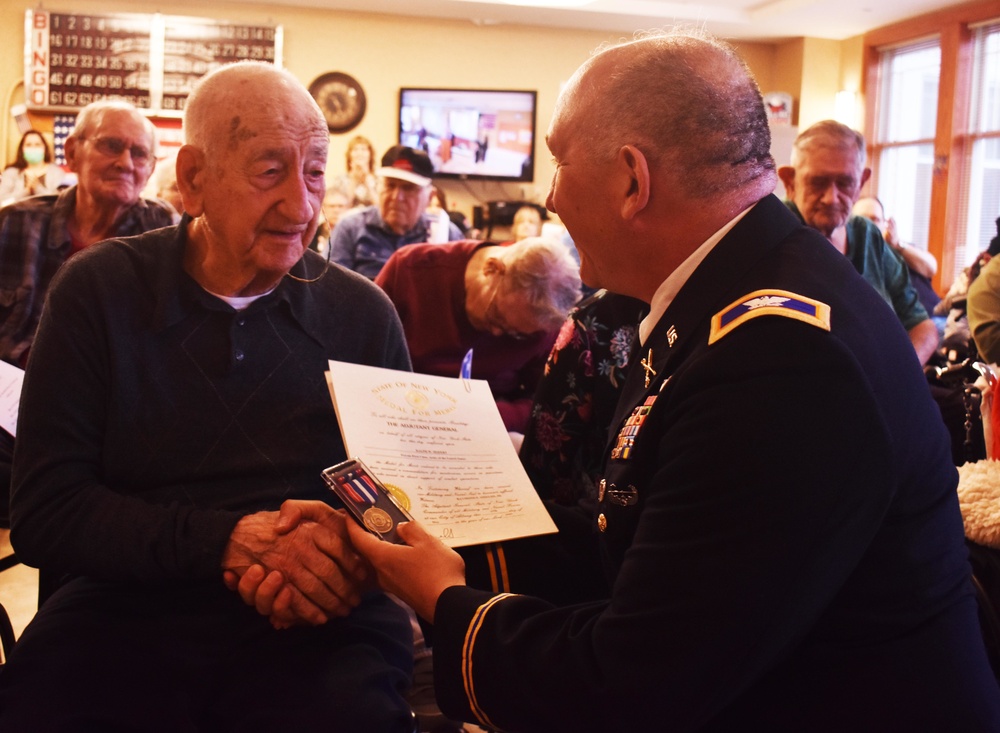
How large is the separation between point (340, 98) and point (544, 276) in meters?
6.82

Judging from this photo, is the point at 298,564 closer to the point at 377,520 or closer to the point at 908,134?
the point at 377,520

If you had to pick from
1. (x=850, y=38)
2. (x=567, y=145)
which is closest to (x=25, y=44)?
(x=850, y=38)

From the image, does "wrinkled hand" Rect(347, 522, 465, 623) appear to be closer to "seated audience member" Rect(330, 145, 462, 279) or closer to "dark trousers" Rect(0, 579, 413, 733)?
"dark trousers" Rect(0, 579, 413, 733)

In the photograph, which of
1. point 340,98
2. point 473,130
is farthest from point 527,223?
point 340,98

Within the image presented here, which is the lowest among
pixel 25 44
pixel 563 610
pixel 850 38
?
pixel 563 610

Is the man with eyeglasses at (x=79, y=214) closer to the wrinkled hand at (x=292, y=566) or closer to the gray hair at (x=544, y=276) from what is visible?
the gray hair at (x=544, y=276)

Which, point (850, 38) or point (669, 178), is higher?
point (850, 38)

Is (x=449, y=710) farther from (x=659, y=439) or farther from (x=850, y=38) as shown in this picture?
(x=850, y=38)

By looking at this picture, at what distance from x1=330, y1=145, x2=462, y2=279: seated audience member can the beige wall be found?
4.29m

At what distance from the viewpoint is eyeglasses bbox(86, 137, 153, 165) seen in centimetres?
317

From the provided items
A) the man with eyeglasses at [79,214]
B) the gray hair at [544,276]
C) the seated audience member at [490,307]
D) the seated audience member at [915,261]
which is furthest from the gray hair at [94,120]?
the seated audience member at [915,261]

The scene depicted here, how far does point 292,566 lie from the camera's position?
133 cm

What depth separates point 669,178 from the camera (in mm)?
1047

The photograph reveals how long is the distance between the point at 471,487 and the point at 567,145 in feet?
1.82
